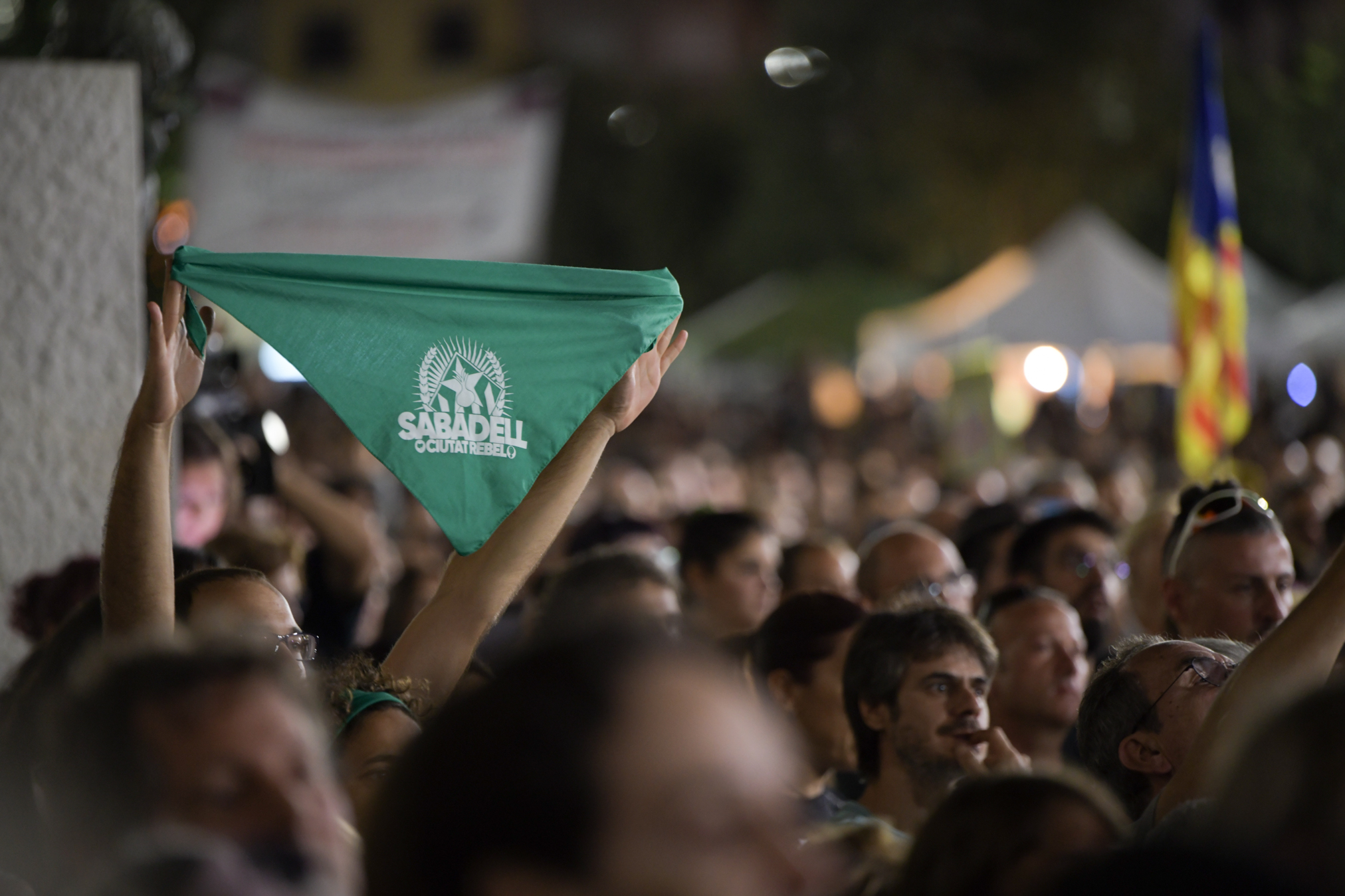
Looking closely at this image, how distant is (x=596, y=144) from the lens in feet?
157

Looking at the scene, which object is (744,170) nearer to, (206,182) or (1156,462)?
(1156,462)

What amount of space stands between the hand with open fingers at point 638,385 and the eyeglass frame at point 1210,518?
1.98 meters

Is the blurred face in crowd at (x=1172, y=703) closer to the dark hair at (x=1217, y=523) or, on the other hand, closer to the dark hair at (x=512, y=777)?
the dark hair at (x=1217, y=523)

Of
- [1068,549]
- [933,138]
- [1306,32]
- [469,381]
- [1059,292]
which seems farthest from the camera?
[933,138]

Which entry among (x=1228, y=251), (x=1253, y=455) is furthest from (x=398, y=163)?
(x=1253, y=455)

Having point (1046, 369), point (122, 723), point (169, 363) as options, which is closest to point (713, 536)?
point (169, 363)

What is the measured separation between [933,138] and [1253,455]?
21.8 meters

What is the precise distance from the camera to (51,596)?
4090 mm

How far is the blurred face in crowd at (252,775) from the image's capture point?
1.72 metres

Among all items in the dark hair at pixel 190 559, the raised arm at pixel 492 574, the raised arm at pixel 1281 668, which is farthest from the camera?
the dark hair at pixel 190 559

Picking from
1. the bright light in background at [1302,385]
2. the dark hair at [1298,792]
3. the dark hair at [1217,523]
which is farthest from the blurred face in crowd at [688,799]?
the bright light in background at [1302,385]

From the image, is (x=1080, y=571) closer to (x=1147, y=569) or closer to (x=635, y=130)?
(x=1147, y=569)

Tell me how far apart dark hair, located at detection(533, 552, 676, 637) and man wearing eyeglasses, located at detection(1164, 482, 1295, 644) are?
1.63 m

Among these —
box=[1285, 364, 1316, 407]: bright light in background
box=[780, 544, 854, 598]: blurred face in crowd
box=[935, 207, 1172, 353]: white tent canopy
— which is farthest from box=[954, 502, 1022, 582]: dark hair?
box=[1285, 364, 1316, 407]: bright light in background
